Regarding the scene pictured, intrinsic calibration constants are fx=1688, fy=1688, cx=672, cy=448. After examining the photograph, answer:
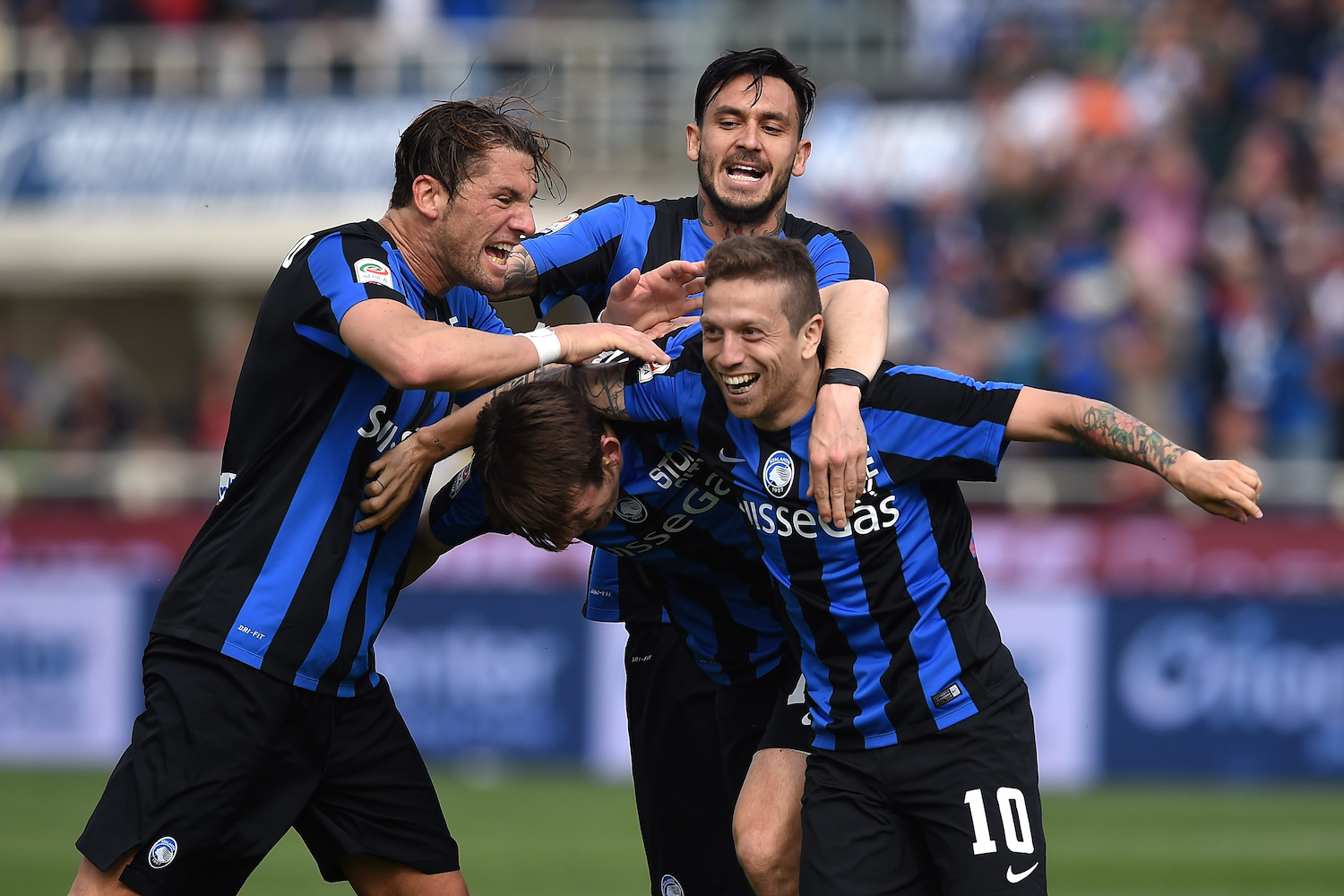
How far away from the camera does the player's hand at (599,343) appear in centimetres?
492

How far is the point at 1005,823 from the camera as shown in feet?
15.7

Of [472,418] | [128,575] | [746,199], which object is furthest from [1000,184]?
[472,418]

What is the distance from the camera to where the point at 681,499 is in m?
5.42

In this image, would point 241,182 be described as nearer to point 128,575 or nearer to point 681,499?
point 128,575

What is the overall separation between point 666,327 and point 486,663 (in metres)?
7.81

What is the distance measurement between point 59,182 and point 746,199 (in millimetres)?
13962

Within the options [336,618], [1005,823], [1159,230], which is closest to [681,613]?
[336,618]

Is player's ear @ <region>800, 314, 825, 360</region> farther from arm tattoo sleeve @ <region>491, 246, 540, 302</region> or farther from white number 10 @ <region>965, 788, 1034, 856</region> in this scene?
white number 10 @ <region>965, 788, 1034, 856</region>

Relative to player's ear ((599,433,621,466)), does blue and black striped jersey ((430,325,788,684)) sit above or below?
below

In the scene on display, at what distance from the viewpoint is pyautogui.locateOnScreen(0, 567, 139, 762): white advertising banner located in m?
12.9

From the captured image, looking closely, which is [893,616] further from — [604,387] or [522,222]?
[522,222]

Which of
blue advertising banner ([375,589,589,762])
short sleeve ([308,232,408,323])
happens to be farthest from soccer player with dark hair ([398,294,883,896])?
blue advertising banner ([375,589,589,762])

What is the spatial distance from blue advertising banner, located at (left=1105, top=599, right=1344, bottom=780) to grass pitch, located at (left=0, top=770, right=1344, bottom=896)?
26 centimetres

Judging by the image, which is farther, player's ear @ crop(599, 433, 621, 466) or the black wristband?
player's ear @ crop(599, 433, 621, 466)
